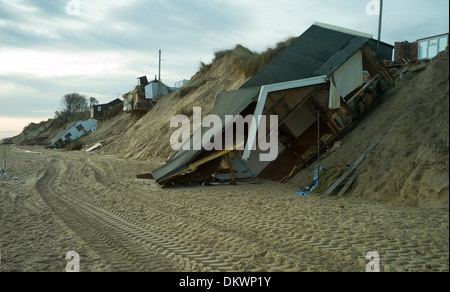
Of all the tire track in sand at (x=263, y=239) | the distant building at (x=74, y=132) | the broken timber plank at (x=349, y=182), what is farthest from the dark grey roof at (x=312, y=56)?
the distant building at (x=74, y=132)

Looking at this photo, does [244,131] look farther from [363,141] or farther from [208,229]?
[208,229]

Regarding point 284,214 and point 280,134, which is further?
point 280,134

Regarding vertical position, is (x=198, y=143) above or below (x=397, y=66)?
below

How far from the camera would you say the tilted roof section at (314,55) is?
39.3ft

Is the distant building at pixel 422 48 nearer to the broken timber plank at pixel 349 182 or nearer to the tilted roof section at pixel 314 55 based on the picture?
the tilted roof section at pixel 314 55

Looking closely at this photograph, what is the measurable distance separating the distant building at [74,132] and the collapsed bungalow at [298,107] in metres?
42.5

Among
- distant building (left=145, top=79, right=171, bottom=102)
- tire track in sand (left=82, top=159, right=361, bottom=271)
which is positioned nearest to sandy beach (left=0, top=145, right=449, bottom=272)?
tire track in sand (left=82, top=159, right=361, bottom=271)

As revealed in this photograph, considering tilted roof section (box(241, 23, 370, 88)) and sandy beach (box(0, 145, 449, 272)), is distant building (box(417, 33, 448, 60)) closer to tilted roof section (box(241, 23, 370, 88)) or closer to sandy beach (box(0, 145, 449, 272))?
tilted roof section (box(241, 23, 370, 88))

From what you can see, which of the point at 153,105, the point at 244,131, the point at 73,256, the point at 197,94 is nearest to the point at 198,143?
the point at 244,131

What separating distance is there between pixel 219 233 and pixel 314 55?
9323mm

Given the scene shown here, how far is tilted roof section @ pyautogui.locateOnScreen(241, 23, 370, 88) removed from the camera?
12.0 meters

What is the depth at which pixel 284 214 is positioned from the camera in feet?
23.0

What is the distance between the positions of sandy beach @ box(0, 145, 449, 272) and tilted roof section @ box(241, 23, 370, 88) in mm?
4938
